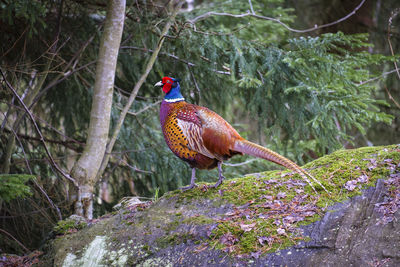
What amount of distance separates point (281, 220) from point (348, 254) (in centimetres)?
55

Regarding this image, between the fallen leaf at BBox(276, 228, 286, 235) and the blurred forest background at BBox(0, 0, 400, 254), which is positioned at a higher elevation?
the blurred forest background at BBox(0, 0, 400, 254)

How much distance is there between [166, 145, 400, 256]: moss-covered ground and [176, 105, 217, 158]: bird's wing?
0.35m

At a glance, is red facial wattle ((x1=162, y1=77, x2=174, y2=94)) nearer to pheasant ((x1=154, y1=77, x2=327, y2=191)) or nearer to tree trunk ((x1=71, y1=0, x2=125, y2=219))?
pheasant ((x1=154, y1=77, x2=327, y2=191))

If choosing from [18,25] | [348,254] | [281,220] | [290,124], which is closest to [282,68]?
[290,124]

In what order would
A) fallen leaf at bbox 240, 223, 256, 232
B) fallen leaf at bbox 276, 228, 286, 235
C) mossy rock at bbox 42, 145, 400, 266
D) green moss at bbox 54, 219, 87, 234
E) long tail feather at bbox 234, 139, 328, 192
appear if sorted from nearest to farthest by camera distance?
1. mossy rock at bbox 42, 145, 400, 266
2. fallen leaf at bbox 276, 228, 286, 235
3. fallen leaf at bbox 240, 223, 256, 232
4. long tail feather at bbox 234, 139, 328, 192
5. green moss at bbox 54, 219, 87, 234

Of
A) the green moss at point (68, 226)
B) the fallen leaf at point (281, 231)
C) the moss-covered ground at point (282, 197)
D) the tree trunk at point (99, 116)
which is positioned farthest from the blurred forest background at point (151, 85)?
the fallen leaf at point (281, 231)

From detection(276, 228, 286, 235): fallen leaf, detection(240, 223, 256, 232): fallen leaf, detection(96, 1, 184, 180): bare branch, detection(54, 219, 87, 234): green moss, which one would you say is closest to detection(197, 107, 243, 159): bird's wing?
detection(240, 223, 256, 232): fallen leaf

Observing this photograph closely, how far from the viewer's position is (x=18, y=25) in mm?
5094

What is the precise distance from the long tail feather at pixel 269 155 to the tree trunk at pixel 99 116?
161 cm

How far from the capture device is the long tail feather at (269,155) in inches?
122

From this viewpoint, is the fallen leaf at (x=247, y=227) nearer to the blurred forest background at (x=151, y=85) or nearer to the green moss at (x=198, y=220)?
the green moss at (x=198, y=220)

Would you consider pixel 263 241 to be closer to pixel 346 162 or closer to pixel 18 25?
pixel 346 162

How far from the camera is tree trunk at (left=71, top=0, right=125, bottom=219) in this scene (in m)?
4.25

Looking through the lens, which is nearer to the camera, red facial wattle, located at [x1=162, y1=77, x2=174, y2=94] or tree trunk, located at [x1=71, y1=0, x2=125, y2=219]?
red facial wattle, located at [x1=162, y1=77, x2=174, y2=94]
